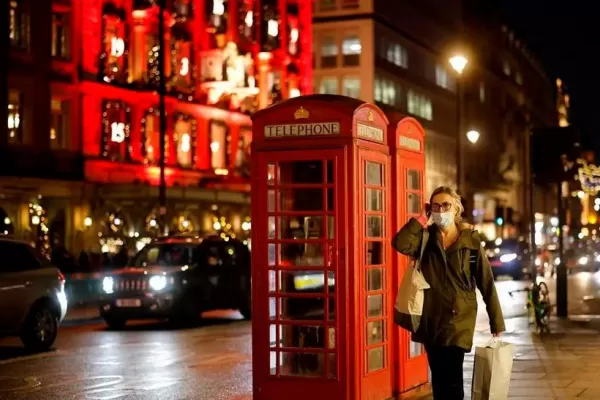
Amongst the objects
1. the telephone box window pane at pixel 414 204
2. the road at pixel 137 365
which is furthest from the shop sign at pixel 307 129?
the road at pixel 137 365

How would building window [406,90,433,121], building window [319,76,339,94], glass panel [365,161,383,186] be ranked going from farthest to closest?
building window [406,90,433,121]
building window [319,76,339,94]
glass panel [365,161,383,186]

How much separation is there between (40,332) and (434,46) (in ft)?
230

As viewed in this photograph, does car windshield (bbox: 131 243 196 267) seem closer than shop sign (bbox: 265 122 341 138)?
No

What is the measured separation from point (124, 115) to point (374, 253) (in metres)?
36.2

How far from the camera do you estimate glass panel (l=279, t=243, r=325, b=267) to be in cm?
1045

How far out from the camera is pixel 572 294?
36156 millimetres

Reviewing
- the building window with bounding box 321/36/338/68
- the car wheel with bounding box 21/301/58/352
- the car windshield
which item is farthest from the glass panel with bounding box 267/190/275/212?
the building window with bounding box 321/36/338/68

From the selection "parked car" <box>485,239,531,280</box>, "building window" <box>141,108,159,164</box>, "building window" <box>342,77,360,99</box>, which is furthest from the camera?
"building window" <box>342,77,360,99</box>

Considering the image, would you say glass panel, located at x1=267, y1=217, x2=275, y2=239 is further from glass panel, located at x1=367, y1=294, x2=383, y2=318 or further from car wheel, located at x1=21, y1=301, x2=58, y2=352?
car wheel, located at x1=21, y1=301, x2=58, y2=352

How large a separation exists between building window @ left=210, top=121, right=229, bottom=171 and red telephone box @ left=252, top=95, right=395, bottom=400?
43.5m

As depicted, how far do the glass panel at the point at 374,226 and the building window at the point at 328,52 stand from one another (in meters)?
63.5

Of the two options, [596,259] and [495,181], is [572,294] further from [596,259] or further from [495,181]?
[495,181]

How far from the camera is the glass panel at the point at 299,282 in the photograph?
10.6 meters

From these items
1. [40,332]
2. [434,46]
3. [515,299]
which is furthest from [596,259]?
[40,332]
